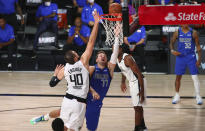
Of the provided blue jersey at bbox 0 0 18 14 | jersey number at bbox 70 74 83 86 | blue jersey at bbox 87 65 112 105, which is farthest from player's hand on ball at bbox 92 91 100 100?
blue jersey at bbox 0 0 18 14

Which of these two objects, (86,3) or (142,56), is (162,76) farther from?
(86,3)

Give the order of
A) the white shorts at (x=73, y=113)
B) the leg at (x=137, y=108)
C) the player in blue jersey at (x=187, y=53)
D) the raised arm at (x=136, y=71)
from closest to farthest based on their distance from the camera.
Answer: the white shorts at (x=73, y=113) < the raised arm at (x=136, y=71) < the leg at (x=137, y=108) < the player in blue jersey at (x=187, y=53)

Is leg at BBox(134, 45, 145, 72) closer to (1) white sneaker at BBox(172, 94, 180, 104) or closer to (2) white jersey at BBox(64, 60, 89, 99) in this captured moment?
(1) white sneaker at BBox(172, 94, 180, 104)

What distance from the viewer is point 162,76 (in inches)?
516

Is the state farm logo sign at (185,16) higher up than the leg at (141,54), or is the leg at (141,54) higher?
the state farm logo sign at (185,16)

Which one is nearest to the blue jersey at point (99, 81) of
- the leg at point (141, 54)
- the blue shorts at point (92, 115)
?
the blue shorts at point (92, 115)

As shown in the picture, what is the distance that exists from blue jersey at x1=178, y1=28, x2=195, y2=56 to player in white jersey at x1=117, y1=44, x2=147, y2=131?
2.55 meters

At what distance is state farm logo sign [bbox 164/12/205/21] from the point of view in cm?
833

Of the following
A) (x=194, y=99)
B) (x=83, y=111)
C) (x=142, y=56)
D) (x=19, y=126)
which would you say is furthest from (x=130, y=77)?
(x=142, y=56)

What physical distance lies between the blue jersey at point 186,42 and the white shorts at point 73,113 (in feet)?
13.4

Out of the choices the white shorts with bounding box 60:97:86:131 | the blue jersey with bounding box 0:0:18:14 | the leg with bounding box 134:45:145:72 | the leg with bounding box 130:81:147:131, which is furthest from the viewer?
the blue jersey with bounding box 0:0:18:14

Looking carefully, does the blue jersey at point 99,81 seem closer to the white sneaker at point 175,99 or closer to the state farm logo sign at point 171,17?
the state farm logo sign at point 171,17

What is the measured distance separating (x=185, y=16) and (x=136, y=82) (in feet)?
6.01

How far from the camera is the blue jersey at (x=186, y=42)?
958 centimetres
